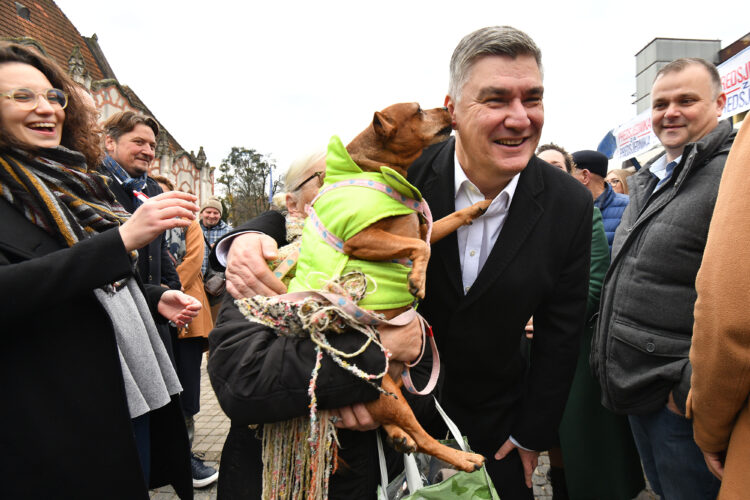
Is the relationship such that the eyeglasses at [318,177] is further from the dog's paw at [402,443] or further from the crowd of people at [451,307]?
the dog's paw at [402,443]

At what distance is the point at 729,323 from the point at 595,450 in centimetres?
233

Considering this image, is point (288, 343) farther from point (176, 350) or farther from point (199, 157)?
point (199, 157)

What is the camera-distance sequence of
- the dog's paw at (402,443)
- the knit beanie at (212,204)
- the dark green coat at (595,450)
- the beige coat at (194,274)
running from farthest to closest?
the knit beanie at (212,204), the beige coat at (194,274), the dark green coat at (595,450), the dog's paw at (402,443)

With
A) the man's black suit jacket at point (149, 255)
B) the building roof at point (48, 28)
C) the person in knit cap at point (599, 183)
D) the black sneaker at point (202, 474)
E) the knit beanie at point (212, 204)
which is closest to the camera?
the man's black suit jacket at point (149, 255)

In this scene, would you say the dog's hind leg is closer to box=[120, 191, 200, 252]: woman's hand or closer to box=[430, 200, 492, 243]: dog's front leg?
box=[430, 200, 492, 243]: dog's front leg

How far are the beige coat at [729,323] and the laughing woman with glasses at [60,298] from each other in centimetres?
187

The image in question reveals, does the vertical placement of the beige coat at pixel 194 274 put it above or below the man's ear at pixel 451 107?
below

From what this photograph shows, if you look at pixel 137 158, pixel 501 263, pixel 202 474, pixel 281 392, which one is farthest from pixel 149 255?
pixel 501 263

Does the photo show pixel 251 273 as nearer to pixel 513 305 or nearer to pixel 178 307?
pixel 178 307

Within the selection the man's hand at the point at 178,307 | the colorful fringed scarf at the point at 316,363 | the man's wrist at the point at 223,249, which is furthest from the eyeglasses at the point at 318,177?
the man's hand at the point at 178,307

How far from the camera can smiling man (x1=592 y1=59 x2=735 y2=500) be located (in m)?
2.03

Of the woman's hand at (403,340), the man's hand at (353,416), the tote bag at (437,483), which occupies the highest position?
the woman's hand at (403,340)

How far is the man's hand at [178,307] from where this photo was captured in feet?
7.48

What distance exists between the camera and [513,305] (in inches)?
78.7
